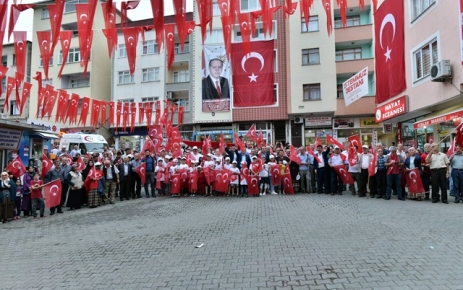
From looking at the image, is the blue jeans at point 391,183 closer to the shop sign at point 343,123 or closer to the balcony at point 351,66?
the shop sign at point 343,123

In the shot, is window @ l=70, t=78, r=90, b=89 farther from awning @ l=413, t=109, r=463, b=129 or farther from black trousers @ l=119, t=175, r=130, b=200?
awning @ l=413, t=109, r=463, b=129

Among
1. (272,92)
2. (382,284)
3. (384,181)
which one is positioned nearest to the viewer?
(382,284)

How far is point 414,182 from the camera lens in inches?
455

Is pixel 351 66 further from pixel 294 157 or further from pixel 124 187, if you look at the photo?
pixel 124 187

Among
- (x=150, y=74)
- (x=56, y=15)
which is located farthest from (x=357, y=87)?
(x=150, y=74)

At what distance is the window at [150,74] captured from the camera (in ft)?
114

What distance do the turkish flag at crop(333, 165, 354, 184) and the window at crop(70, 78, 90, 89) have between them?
31904 millimetres

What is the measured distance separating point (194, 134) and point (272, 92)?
8632 mm

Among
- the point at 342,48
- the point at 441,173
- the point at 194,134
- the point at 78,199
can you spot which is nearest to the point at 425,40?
the point at 441,173

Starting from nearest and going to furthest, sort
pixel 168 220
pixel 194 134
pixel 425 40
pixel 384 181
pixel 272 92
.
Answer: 1. pixel 168 220
2. pixel 384 181
3. pixel 425 40
4. pixel 272 92
5. pixel 194 134

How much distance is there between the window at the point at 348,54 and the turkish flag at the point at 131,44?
22981 mm

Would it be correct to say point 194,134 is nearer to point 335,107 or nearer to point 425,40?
point 335,107

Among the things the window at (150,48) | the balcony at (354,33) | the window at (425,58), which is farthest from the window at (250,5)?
the window at (425,58)

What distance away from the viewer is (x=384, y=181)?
1216cm
